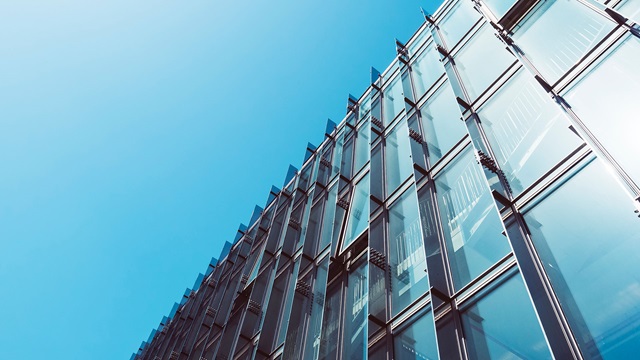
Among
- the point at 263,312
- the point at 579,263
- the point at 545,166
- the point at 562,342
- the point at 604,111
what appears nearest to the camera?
the point at 562,342

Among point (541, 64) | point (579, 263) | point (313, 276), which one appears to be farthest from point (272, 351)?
point (541, 64)

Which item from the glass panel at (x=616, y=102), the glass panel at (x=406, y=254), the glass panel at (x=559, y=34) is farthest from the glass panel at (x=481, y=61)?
the glass panel at (x=616, y=102)

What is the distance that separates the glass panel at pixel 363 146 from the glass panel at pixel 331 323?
499 cm

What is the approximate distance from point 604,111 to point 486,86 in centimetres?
420

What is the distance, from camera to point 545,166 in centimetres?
678

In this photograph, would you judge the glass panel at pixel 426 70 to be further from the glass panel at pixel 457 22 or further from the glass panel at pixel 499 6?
the glass panel at pixel 499 6

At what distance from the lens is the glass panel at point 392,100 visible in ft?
47.6

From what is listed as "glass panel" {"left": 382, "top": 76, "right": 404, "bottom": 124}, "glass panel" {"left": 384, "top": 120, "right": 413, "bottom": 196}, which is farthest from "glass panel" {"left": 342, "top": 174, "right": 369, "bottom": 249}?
"glass panel" {"left": 382, "top": 76, "right": 404, "bottom": 124}

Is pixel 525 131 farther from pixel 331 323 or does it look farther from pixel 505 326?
pixel 331 323

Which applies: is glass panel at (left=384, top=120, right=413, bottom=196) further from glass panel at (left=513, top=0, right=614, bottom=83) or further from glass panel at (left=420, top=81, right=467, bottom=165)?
glass panel at (left=513, top=0, right=614, bottom=83)

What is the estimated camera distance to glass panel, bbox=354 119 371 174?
14351mm

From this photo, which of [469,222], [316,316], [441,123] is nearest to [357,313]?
[316,316]

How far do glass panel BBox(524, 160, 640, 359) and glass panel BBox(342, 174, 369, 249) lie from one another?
473 cm

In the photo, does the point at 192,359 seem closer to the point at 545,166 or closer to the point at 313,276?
the point at 313,276
